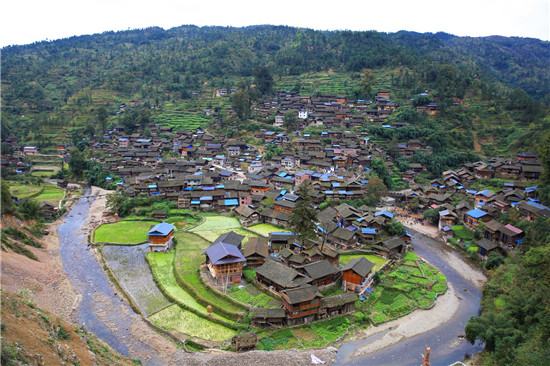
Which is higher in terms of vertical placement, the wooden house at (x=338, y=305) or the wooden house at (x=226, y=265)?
the wooden house at (x=226, y=265)

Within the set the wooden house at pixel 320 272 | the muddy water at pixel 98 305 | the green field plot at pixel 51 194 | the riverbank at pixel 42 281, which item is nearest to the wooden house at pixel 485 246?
the wooden house at pixel 320 272

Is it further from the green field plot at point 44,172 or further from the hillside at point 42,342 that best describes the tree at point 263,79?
the hillside at point 42,342

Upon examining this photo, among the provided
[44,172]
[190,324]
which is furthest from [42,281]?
[44,172]

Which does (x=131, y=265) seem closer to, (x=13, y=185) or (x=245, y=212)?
(x=245, y=212)

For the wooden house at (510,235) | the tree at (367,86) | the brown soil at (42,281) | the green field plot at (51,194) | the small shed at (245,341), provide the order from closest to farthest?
the small shed at (245,341)
the brown soil at (42,281)
the wooden house at (510,235)
the green field plot at (51,194)
the tree at (367,86)

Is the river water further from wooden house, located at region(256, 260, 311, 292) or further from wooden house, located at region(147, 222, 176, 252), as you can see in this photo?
wooden house, located at region(256, 260, 311, 292)

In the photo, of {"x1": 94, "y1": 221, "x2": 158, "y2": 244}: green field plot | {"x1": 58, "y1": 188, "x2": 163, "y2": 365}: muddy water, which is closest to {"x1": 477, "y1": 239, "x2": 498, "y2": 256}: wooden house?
{"x1": 58, "y1": 188, "x2": 163, "y2": 365}: muddy water

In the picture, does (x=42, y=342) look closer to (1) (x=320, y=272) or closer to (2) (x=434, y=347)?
(1) (x=320, y=272)
